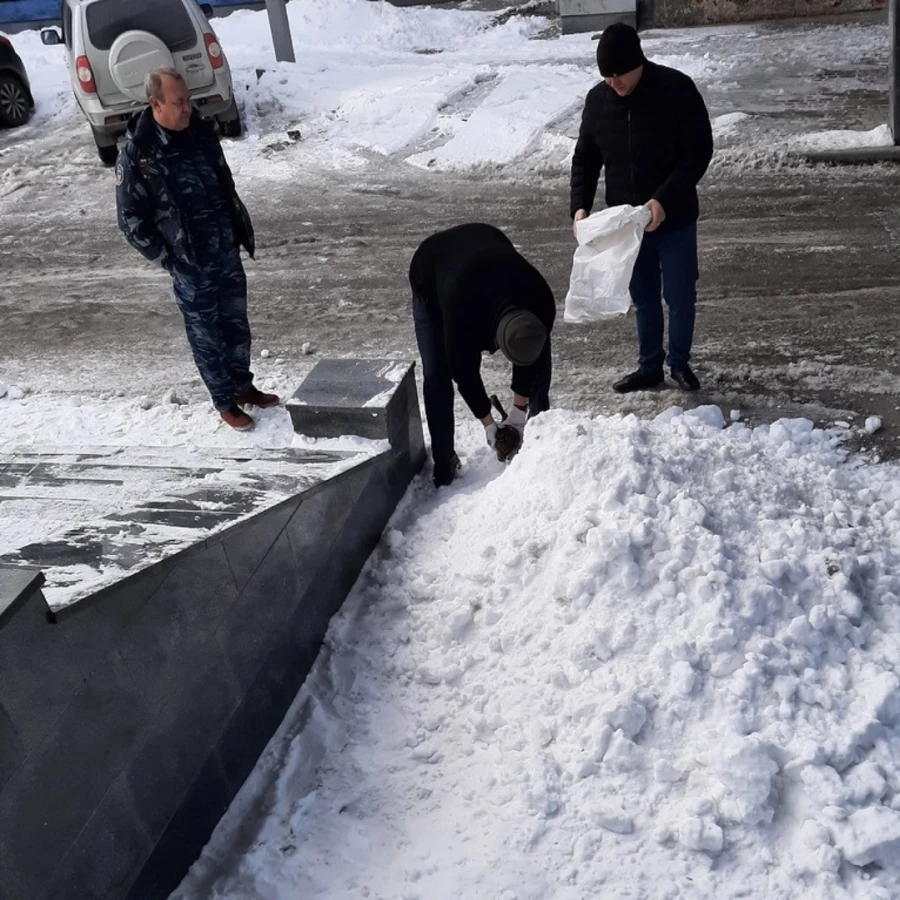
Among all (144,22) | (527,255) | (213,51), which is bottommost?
(527,255)

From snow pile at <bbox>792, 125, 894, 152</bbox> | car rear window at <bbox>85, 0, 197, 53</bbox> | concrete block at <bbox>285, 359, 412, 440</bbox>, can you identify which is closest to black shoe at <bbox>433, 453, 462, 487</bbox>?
concrete block at <bbox>285, 359, 412, 440</bbox>

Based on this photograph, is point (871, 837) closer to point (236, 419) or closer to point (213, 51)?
point (236, 419)

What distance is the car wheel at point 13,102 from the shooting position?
496 inches

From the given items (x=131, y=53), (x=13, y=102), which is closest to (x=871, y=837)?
(x=131, y=53)

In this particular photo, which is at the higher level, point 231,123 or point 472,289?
point 231,123

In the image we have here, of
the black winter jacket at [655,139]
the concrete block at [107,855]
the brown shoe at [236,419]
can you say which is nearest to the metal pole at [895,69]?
the black winter jacket at [655,139]

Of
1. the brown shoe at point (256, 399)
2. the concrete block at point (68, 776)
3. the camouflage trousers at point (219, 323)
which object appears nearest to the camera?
the concrete block at point (68, 776)

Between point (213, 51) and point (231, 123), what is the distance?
781 mm

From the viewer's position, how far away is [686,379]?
572cm

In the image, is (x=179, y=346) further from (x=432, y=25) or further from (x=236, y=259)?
(x=432, y=25)

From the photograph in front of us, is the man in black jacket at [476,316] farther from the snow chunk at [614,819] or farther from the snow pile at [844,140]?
the snow pile at [844,140]

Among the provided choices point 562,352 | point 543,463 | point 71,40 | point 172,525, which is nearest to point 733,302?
point 562,352

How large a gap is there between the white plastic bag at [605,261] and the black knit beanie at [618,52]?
0.67 meters

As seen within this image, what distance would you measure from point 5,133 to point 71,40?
2.53 m
